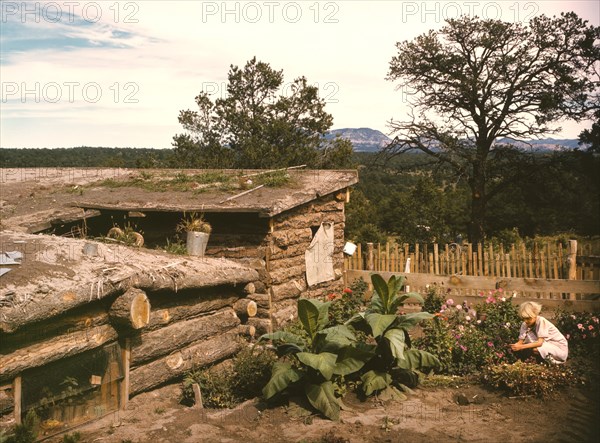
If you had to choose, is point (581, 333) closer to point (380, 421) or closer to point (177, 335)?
point (380, 421)

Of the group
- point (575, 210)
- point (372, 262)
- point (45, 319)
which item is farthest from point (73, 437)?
point (575, 210)

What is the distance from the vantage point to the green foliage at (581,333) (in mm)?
9109

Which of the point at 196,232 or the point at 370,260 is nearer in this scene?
the point at 196,232

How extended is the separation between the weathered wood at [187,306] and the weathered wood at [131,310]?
477mm

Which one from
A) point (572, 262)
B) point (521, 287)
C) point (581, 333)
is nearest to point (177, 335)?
point (581, 333)

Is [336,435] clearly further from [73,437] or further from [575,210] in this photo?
[575,210]

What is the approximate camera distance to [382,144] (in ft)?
90.2

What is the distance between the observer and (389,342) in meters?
7.43

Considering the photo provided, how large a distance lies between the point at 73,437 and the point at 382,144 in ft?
75.9

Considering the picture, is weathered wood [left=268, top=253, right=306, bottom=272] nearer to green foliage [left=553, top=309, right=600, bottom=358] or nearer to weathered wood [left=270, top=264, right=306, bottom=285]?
weathered wood [left=270, top=264, right=306, bottom=285]

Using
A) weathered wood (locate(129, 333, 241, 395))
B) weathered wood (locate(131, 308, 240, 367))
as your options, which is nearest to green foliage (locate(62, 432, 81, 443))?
weathered wood (locate(129, 333, 241, 395))

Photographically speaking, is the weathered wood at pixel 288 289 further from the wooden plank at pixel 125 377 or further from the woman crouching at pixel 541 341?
the woman crouching at pixel 541 341

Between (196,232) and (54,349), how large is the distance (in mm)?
4068

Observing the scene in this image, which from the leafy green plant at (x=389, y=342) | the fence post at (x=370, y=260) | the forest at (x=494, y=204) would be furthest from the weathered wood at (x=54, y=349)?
the forest at (x=494, y=204)
